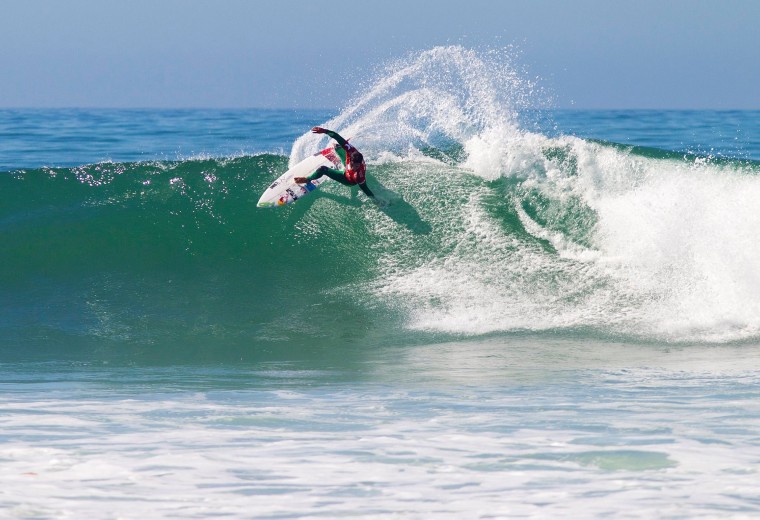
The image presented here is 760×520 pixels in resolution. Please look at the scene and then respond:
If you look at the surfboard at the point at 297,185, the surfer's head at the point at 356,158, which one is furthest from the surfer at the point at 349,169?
the surfboard at the point at 297,185

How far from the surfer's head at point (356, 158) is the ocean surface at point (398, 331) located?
2.67 ft

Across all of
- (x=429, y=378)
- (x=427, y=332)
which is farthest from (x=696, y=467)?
(x=427, y=332)

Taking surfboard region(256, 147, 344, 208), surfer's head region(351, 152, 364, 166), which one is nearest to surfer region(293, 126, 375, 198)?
surfer's head region(351, 152, 364, 166)

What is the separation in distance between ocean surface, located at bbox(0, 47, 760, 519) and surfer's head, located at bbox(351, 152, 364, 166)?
81cm

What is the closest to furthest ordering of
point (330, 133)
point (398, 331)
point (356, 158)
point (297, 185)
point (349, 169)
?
point (398, 331) < point (330, 133) < point (356, 158) < point (349, 169) < point (297, 185)

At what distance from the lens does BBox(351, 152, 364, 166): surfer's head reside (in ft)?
30.0

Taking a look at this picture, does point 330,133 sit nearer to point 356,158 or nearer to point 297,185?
point 356,158

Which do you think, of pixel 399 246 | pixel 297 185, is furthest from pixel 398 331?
pixel 297 185

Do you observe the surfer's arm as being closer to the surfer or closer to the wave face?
the surfer

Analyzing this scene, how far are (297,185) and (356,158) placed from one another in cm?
101

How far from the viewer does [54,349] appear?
7074 mm

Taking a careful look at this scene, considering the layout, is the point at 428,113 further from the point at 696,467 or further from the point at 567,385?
the point at 696,467

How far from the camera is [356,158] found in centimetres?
913

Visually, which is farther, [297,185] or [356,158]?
[297,185]
